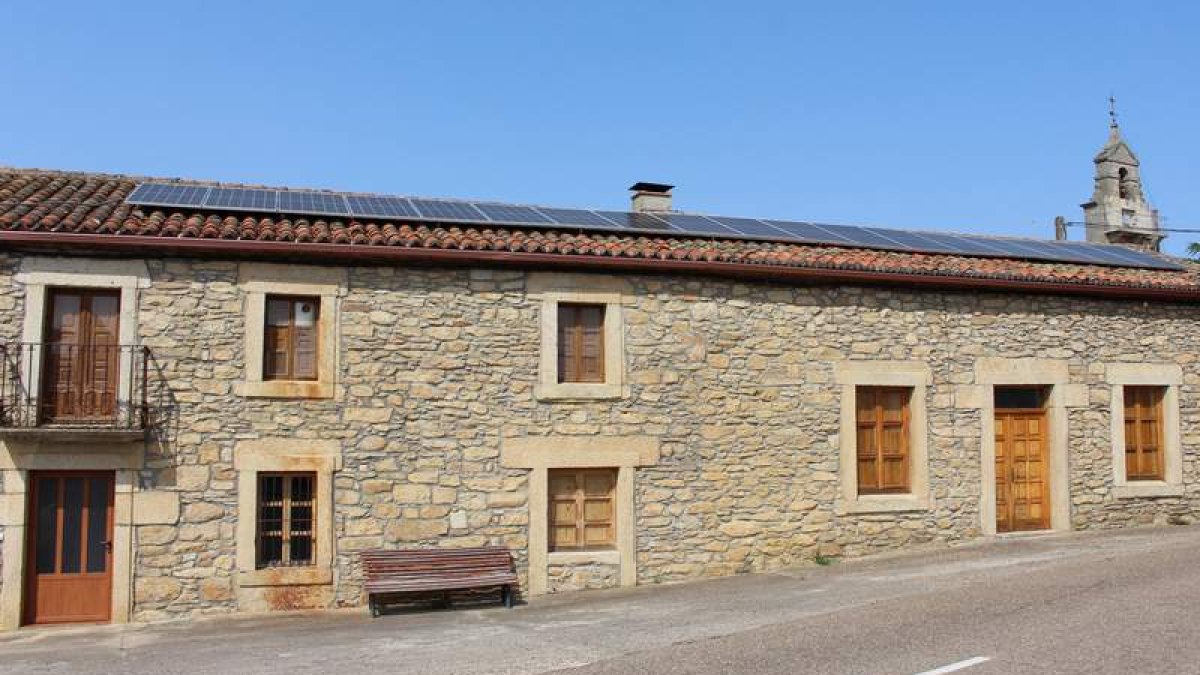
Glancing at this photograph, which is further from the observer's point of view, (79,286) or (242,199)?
(242,199)

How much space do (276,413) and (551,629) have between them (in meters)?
3.86

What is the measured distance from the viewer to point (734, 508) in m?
12.7

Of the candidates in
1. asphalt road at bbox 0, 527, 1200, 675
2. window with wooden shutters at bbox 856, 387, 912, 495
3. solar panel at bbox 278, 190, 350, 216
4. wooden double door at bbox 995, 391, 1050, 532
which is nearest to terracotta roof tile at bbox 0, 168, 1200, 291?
solar panel at bbox 278, 190, 350, 216

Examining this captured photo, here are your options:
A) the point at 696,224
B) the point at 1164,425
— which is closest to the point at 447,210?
the point at 696,224

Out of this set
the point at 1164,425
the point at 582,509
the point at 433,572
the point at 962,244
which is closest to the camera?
the point at 433,572

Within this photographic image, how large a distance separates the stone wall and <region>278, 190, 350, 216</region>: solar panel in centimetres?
136

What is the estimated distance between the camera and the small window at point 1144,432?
1483 centimetres

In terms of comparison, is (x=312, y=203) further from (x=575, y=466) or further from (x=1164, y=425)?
(x=1164, y=425)

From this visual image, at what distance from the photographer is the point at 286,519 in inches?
448

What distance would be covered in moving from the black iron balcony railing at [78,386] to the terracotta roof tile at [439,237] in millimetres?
1229

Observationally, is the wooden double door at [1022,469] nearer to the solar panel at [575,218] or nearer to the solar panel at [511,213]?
the solar panel at [575,218]

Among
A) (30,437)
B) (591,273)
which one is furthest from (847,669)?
(30,437)

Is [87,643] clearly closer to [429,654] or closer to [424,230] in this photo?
[429,654]

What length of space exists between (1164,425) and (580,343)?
8.51m
